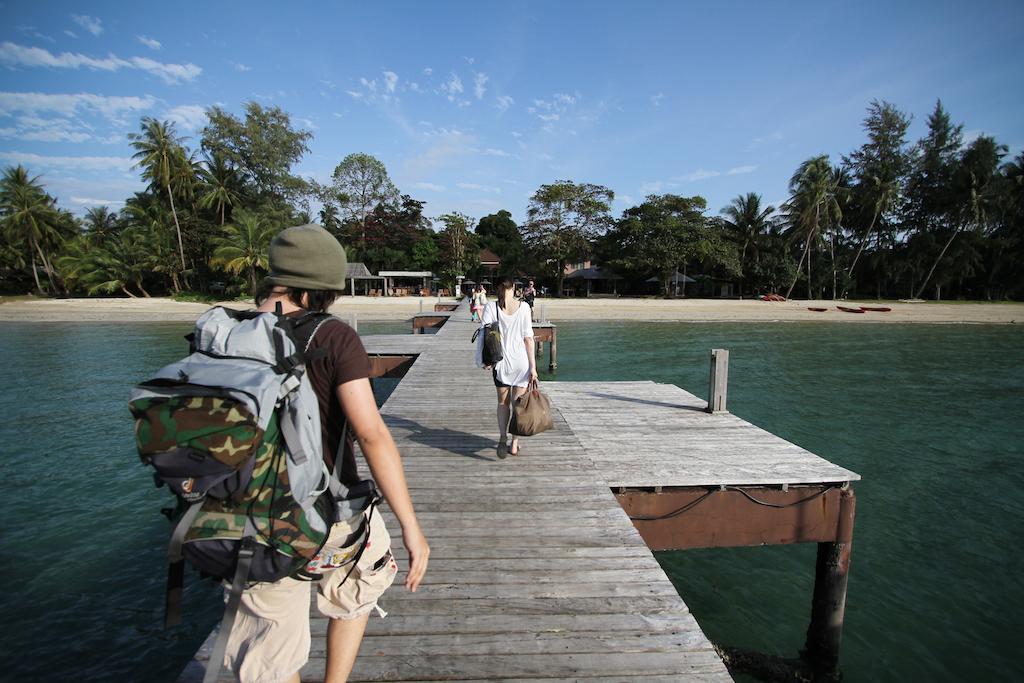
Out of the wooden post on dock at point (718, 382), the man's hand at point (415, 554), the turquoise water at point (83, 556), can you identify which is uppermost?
the man's hand at point (415, 554)

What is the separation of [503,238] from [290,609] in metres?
68.0

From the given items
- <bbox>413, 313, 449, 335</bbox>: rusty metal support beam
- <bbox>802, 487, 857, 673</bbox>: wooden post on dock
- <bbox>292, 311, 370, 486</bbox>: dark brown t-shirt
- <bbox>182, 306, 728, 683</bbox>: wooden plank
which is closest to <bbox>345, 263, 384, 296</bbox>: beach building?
<bbox>413, 313, 449, 335</bbox>: rusty metal support beam

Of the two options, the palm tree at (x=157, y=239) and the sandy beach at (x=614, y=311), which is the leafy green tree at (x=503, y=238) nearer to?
the sandy beach at (x=614, y=311)

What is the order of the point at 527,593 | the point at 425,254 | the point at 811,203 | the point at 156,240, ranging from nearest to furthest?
the point at 527,593 → the point at 156,240 → the point at 811,203 → the point at 425,254

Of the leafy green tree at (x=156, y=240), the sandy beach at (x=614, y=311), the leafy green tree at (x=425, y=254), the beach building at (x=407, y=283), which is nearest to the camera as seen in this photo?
the sandy beach at (x=614, y=311)

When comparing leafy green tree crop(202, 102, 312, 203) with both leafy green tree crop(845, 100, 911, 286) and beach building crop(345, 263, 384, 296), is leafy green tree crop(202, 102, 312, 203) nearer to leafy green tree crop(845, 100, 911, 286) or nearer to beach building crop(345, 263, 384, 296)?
beach building crop(345, 263, 384, 296)

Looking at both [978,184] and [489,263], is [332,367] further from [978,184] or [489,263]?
[978,184]

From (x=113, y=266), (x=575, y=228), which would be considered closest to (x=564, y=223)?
(x=575, y=228)

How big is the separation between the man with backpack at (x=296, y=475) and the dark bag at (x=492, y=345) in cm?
293

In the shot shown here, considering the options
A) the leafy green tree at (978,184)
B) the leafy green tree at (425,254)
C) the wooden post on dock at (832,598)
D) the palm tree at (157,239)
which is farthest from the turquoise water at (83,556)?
the leafy green tree at (978,184)

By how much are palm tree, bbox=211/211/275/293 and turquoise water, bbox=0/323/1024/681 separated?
23.5 meters

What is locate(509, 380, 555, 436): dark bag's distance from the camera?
460 cm

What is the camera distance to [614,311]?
35281mm

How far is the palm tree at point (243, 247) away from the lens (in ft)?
122
